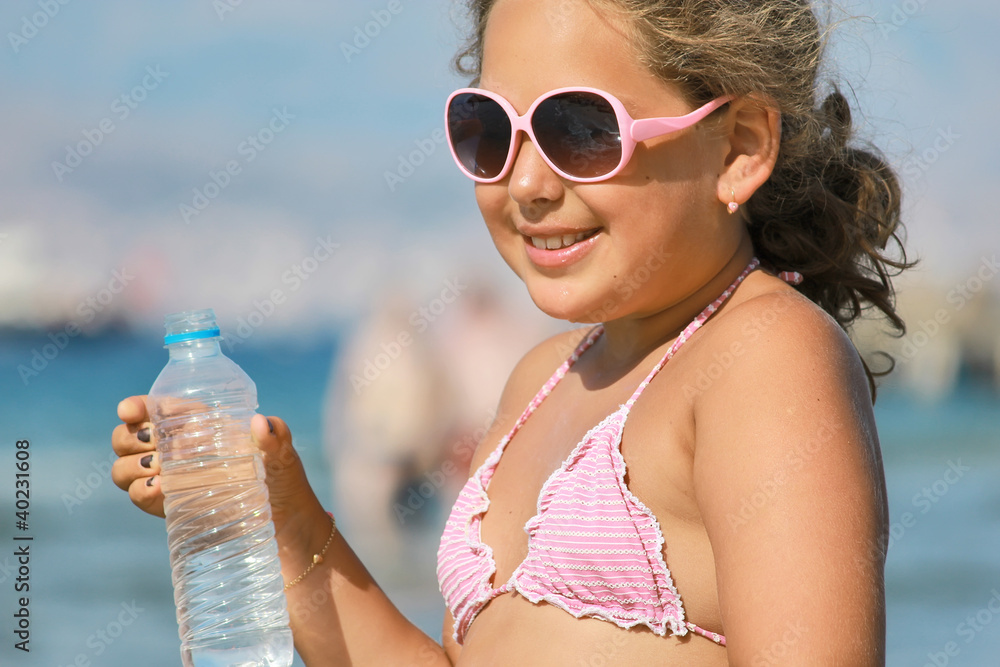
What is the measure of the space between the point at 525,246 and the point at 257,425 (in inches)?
28.1

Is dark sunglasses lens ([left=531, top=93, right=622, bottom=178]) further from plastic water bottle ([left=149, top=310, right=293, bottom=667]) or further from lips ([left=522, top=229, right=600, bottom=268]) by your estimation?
plastic water bottle ([left=149, top=310, right=293, bottom=667])

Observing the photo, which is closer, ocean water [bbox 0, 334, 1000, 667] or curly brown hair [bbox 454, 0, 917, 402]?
curly brown hair [bbox 454, 0, 917, 402]

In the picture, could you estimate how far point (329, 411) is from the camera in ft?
35.9

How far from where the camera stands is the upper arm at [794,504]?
50.8 inches

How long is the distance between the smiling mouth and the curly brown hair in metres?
0.32

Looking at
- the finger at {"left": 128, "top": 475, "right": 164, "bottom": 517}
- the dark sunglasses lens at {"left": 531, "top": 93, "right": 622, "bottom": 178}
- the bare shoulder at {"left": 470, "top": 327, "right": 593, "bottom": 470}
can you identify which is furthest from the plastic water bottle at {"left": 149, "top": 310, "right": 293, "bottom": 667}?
the dark sunglasses lens at {"left": 531, "top": 93, "right": 622, "bottom": 178}

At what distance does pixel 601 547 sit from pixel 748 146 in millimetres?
811

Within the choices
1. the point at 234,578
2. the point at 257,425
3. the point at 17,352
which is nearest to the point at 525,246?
the point at 257,425

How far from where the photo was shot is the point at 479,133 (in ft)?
6.45

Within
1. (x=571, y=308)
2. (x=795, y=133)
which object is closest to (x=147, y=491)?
(x=571, y=308)

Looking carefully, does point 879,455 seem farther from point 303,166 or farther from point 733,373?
point 303,166

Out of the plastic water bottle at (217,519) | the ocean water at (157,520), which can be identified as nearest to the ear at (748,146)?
the plastic water bottle at (217,519)

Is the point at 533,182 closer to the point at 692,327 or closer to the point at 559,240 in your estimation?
the point at 559,240

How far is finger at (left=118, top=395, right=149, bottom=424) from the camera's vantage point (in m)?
2.11
